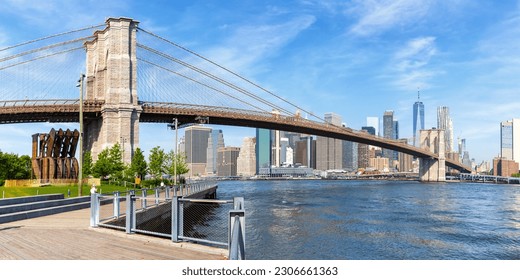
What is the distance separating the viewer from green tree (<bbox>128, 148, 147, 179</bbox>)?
5612 centimetres

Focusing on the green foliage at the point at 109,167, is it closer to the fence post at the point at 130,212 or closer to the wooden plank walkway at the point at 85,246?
the wooden plank walkway at the point at 85,246

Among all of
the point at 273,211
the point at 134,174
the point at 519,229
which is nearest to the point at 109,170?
the point at 134,174

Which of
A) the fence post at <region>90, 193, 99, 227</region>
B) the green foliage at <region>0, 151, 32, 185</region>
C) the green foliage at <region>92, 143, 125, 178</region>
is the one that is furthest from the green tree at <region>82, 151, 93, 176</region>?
the fence post at <region>90, 193, 99, 227</region>

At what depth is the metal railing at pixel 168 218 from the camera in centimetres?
904

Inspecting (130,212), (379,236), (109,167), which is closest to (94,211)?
(130,212)

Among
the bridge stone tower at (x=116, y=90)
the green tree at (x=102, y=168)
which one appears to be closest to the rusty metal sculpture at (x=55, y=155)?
the green tree at (x=102, y=168)

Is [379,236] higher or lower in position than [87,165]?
lower

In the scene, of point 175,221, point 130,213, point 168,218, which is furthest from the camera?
point 168,218

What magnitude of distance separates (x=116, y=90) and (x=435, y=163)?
11590 centimetres

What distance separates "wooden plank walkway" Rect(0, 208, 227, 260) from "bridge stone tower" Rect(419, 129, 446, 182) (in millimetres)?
146203

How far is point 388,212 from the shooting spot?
1588 inches

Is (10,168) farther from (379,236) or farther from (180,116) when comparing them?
(379,236)

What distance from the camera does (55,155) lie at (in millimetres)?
51844

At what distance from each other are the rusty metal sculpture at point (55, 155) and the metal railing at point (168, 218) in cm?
2087
